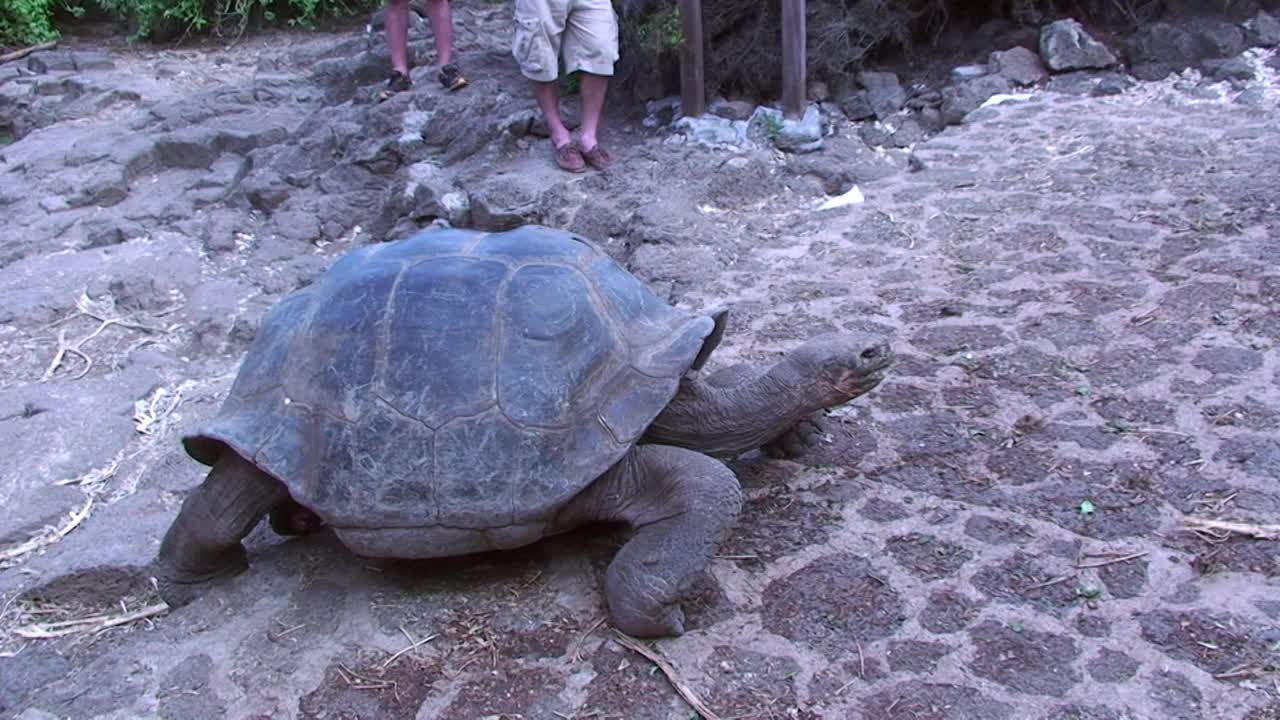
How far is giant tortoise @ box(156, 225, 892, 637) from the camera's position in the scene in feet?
8.45

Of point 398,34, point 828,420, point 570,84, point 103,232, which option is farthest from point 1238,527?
point 398,34

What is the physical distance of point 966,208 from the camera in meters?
5.03

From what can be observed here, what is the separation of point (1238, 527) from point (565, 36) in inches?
167

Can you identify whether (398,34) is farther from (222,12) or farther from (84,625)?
(84,625)

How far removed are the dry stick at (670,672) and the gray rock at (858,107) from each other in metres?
4.66

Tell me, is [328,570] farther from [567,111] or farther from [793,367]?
[567,111]

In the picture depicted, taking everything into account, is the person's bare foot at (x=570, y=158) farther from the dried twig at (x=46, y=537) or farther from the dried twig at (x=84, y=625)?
the dried twig at (x=84, y=625)

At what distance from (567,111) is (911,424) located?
3847 mm

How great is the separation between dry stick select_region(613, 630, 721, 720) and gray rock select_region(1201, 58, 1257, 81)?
539 centimetres

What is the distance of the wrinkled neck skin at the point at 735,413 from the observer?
2.91 metres

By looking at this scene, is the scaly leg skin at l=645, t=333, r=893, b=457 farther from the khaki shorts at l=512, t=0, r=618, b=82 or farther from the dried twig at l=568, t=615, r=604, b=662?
the khaki shorts at l=512, t=0, r=618, b=82

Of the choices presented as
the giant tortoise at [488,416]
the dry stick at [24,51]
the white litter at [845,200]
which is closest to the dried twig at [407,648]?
the giant tortoise at [488,416]

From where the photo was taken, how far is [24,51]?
10203 millimetres

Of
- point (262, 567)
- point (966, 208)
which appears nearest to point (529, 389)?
point (262, 567)
